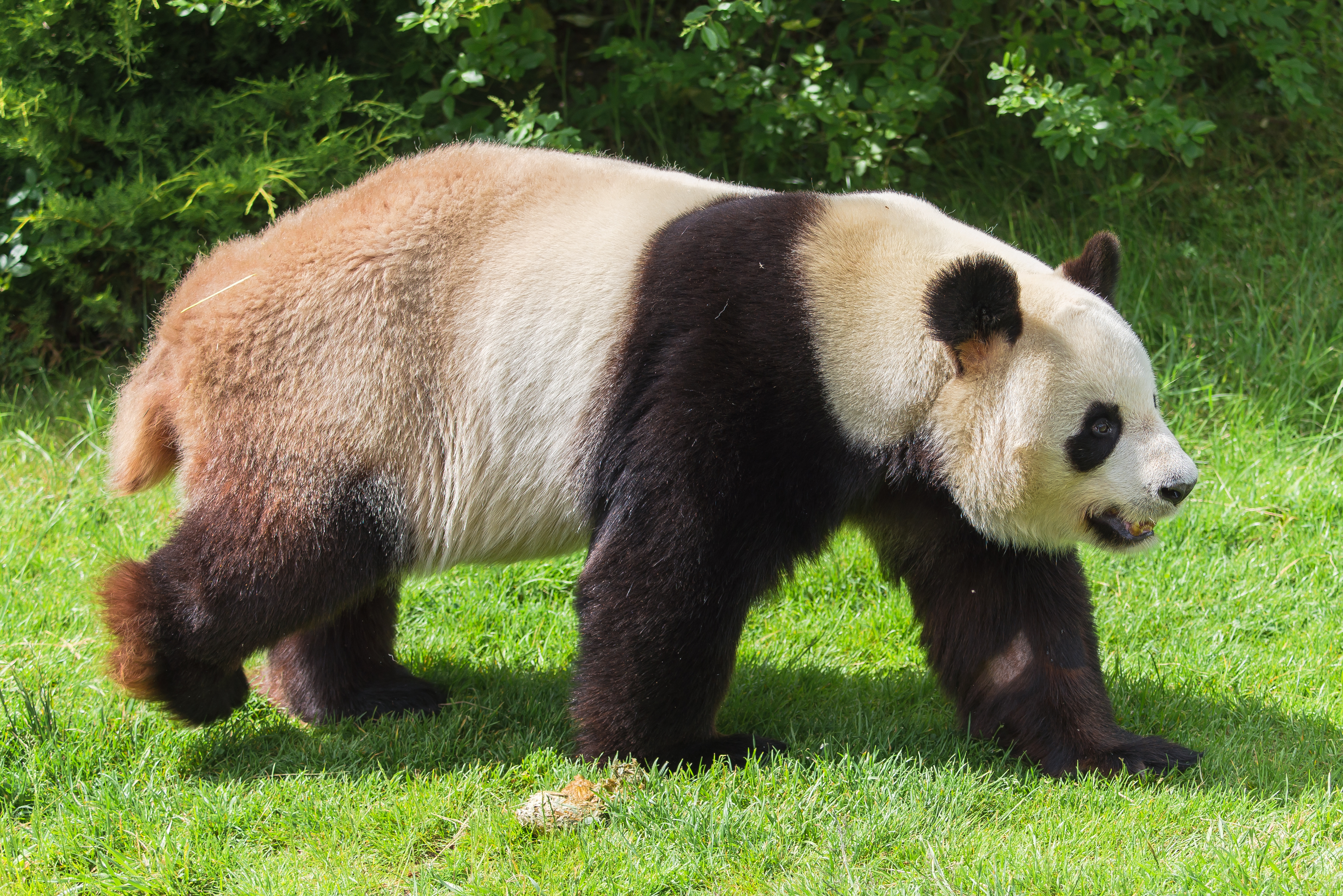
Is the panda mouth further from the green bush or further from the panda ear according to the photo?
the green bush

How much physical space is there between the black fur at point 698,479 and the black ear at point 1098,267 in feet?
2.86

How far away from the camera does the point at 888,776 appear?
349 cm

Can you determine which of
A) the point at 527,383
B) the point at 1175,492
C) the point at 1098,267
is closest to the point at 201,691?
the point at 527,383

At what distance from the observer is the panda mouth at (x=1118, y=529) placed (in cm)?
347

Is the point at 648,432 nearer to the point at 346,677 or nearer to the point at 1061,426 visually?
the point at 1061,426

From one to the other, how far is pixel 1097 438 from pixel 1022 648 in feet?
2.29

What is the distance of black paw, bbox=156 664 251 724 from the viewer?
3.58 m

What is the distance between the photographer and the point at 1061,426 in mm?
Result: 3373

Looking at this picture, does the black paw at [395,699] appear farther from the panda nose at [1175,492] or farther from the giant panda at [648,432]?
the panda nose at [1175,492]

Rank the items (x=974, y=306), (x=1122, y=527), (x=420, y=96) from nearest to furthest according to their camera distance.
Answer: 1. (x=974, y=306)
2. (x=1122, y=527)
3. (x=420, y=96)

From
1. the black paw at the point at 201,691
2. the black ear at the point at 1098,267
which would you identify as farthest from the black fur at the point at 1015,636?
the black paw at the point at 201,691

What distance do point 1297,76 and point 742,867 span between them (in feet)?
15.4

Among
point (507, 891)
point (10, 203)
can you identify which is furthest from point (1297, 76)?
point (10, 203)

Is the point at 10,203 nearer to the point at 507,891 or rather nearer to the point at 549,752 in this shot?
the point at 549,752
